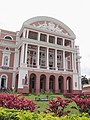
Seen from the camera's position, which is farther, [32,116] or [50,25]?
[50,25]

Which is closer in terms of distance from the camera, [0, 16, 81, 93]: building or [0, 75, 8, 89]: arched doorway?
[0, 16, 81, 93]: building

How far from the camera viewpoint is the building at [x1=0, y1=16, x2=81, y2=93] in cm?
2541

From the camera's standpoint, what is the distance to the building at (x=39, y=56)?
25.4m

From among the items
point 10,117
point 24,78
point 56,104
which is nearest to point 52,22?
point 24,78

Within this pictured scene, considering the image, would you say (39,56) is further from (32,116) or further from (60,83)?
(32,116)

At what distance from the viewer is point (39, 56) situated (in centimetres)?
2816

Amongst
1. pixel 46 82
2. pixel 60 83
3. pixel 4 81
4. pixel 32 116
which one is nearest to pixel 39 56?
pixel 46 82

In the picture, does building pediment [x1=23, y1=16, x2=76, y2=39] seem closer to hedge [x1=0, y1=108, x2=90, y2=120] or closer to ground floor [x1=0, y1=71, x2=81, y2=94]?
ground floor [x1=0, y1=71, x2=81, y2=94]

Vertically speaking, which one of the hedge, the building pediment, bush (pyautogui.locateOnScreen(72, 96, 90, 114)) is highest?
the building pediment

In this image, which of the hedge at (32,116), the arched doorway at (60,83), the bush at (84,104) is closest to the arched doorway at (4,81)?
the arched doorway at (60,83)

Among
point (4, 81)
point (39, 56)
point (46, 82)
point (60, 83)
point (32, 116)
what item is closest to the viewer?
point (32, 116)

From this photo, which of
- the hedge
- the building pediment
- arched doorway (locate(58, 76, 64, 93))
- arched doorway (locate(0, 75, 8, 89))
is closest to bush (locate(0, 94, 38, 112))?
the hedge

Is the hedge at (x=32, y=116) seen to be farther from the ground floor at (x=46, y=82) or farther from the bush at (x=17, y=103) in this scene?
the ground floor at (x=46, y=82)

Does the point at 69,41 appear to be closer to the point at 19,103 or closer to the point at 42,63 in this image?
the point at 42,63
